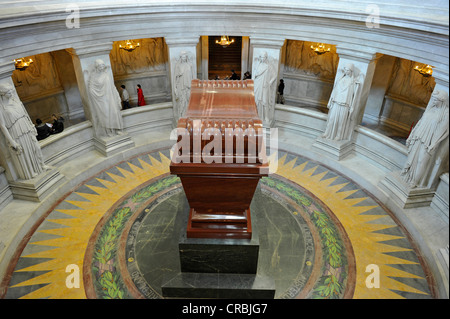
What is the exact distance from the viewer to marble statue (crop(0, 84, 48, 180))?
5.91 metres

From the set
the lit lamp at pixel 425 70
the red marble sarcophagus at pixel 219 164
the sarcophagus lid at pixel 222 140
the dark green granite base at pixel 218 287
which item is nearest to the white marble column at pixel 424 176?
the lit lamp at pixel 425 70

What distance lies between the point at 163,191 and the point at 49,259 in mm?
2675

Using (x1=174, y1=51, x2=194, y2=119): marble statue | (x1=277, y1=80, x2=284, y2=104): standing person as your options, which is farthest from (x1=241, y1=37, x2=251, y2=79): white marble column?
(x1=174, y1=51, x2=194, y2=119): marble statue

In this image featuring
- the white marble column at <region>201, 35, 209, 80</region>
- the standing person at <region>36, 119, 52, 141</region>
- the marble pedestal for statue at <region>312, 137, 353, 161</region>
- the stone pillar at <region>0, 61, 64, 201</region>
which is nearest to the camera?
the stone pillar at <region>0, 61, 64, 201</region>

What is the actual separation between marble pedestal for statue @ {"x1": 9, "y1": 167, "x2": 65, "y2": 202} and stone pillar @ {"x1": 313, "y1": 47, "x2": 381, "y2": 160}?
6846 millimetres

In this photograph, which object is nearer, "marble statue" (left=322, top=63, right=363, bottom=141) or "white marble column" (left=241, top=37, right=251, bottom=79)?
"marble statue" (left=322, top=63, right=363, bottom=141)

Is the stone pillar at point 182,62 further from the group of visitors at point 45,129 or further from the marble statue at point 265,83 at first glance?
the group of visitors at point 45,129

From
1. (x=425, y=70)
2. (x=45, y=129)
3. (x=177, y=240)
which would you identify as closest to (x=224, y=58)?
(x=425, y=70)

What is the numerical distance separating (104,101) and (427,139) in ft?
24.5

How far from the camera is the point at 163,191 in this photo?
729cm

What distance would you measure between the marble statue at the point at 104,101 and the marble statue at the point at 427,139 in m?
7.14

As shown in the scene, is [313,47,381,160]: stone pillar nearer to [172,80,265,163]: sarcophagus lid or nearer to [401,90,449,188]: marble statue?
[401,90,449,188]: marble statue

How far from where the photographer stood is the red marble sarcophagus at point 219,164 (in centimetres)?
346

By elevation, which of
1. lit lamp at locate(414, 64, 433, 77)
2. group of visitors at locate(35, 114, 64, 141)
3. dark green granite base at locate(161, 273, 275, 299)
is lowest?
dark green granite base at locate(161, 273, 275, 299)
